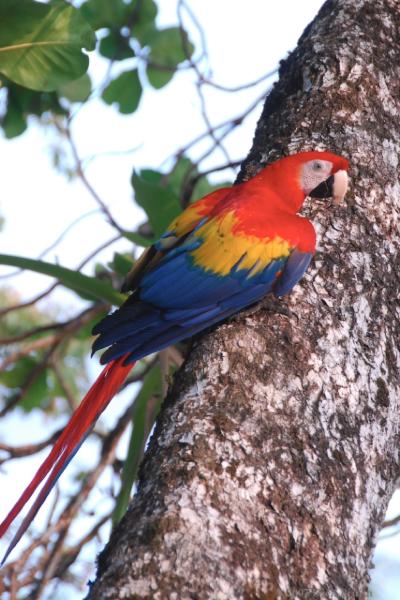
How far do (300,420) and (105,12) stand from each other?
2.22m

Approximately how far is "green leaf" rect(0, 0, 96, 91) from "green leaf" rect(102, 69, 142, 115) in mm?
679

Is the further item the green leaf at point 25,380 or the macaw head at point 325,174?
the green leaf at point 25,380

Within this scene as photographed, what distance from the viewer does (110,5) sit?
9.73 feet

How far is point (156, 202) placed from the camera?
2.51 m

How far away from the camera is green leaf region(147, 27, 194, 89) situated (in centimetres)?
304

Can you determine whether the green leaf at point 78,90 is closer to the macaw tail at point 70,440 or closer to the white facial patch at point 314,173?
the white facial patch at point 314,173

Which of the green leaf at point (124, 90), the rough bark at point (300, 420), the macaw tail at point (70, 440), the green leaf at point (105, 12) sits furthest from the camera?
the green leaf at point (124, 90)

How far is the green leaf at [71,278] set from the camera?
2.29 m

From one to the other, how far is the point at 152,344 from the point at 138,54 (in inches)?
70.0

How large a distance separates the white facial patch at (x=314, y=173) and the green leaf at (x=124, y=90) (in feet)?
4.50

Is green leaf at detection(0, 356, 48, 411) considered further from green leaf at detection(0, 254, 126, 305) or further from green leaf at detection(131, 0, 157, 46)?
green leaf at detection(131, 0, 157, 46)

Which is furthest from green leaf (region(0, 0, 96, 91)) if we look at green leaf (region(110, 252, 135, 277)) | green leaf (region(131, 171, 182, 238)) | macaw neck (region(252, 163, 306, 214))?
macaw neck (region(252, 163, 306, 214))

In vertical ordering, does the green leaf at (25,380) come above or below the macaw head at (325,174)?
above

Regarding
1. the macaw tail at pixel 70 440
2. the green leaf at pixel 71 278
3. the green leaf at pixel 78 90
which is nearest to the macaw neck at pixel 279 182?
the macaw tail at pixel 70 440
